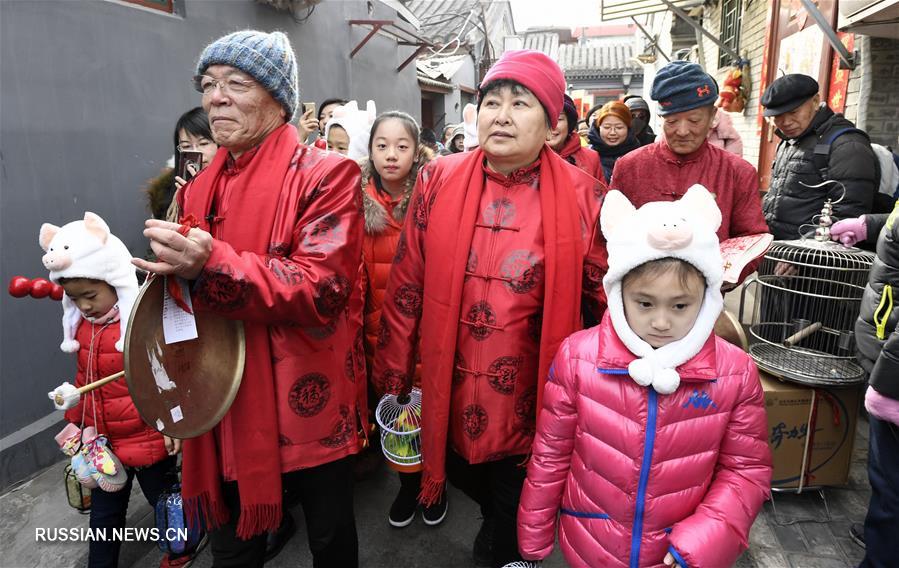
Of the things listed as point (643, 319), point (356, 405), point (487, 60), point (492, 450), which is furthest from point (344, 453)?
point (487, 60)

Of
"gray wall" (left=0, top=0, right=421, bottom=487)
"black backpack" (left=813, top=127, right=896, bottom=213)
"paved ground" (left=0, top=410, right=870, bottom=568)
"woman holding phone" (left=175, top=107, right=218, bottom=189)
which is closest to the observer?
"paved ground" (left=0, top=410, right=870, bottom=568)

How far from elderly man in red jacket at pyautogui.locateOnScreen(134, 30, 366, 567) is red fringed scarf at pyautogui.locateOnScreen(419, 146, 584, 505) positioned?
32cm

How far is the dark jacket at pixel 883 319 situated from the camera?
6.02 feet

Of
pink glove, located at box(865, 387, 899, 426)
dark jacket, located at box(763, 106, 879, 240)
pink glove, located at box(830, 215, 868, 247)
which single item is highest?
dark jacket, located at box(763, 106, 879, 240)

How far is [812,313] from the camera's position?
2.97 meters

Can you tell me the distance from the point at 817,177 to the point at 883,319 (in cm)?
170

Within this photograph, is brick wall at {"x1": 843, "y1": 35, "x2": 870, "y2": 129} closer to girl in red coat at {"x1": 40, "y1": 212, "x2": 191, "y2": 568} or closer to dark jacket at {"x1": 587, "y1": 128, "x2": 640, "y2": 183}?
dark jacket at {"x1": 587, "y1": 128, "x2": 640, "y2": 183}

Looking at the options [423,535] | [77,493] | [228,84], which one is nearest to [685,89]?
[228,84]

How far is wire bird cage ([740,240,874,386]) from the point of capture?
2.61 m

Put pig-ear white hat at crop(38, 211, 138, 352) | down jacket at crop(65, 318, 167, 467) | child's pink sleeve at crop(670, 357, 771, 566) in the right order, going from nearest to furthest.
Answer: child's pink sleeve at crop(670, 357, 771, 566) < pig-ear white hat at crop(38, 211, 138, 352) < down jacket at crop(65, 318, 167, 467)

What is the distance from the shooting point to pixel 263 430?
5.49ft

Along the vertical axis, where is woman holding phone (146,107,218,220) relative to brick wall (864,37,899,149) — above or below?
below

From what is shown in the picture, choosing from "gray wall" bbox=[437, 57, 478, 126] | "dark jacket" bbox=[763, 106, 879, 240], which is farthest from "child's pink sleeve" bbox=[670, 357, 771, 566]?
"gray wall" bbox=[437, 57, 478, 126]

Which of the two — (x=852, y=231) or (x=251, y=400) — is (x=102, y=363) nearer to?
(x=251, y=400)
